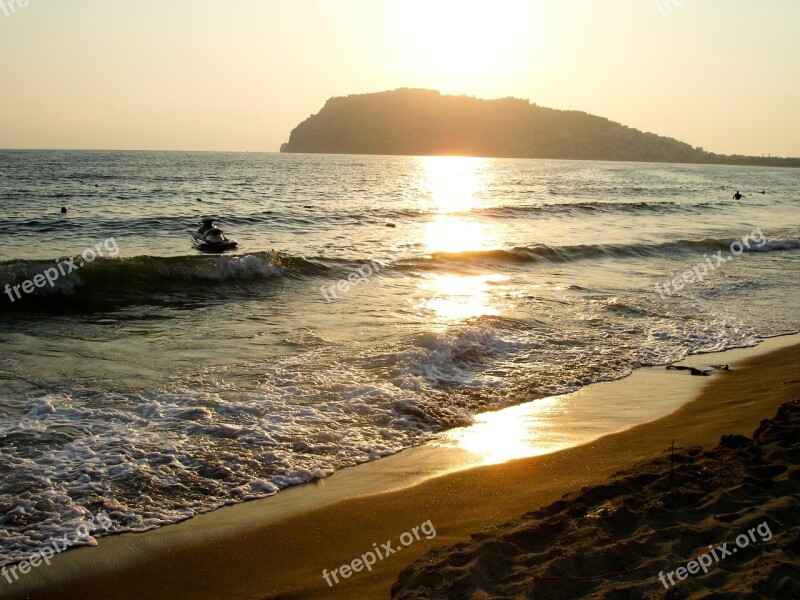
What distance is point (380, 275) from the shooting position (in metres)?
17.2

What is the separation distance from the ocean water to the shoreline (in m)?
0.31

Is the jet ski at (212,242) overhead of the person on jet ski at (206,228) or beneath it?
beneath

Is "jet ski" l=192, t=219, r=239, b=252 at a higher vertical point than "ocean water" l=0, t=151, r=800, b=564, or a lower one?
higher

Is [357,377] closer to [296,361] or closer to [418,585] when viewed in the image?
[296,361]

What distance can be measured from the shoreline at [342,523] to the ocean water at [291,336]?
1.02ft

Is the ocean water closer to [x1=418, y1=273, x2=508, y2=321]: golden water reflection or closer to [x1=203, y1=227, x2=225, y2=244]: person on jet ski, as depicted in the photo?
[x1=418, y1=273, x2=508, y2=321]: golden water reflection

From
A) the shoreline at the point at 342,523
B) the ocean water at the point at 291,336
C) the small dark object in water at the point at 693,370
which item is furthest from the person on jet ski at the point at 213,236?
the shoreline at the point at 342,523

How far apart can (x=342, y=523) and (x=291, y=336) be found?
5965mm

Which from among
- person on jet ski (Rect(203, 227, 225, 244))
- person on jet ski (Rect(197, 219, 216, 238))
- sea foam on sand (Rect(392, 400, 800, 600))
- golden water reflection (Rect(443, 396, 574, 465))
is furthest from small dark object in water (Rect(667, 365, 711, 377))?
person on jet ski (Rect(197, 219, 216, 238))

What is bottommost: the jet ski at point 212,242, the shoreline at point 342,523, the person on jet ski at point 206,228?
the shoreline at point 342,523

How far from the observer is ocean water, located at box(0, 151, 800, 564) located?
5980mm

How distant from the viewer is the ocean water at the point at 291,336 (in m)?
5.98

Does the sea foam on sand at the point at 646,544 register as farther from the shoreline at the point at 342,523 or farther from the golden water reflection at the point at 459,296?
the golden water reflection at the point at 459,296

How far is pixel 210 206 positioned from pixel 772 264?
26258 millimetres
